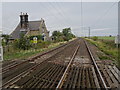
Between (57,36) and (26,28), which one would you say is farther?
(57,36)

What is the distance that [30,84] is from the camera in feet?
18.2

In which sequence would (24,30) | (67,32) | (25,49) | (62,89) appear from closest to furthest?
(62,89) → (25,49) → (24,30) → (67,32)

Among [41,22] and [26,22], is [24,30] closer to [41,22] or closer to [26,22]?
[26,22]

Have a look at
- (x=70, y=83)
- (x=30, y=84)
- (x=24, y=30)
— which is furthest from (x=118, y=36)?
(x=24, y=30)

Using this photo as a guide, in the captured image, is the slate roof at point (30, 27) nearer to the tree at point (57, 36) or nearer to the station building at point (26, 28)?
the station building at point (26, 28)

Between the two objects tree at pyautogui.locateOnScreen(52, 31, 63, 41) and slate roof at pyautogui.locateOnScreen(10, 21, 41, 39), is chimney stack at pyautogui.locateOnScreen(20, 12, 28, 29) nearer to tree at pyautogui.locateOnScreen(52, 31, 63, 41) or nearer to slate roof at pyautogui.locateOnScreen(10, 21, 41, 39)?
slate roof at pyautogui.locateOnScreen(10, 21, 41, 39)

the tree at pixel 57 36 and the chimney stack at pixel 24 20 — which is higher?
the chimney stack at pixel 24 20

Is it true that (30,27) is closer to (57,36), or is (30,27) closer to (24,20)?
(24,20)

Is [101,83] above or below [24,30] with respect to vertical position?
below

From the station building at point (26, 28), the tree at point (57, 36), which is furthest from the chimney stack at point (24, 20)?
the tree at point (57, 36)

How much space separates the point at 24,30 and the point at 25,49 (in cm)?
2797

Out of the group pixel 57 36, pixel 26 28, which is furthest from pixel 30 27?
pixel 57 36

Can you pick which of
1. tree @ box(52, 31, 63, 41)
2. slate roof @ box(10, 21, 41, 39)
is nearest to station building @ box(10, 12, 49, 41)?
slate roof @ box(10, 21, 41, 39)

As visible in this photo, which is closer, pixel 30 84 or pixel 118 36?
pixel 30 84
